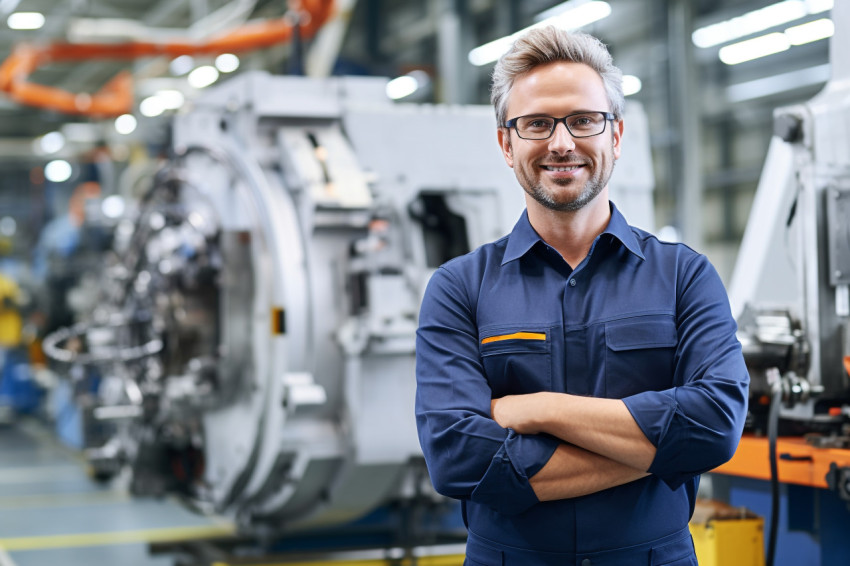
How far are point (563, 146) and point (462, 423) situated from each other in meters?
0.50

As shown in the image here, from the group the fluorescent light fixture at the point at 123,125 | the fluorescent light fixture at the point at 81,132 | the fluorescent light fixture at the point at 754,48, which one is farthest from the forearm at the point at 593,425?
the fluorescent light fixture at the point at 81,132

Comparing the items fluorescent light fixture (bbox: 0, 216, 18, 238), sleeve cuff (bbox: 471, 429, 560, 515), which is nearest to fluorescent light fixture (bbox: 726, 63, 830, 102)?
sleeve cuff (bbox: 471, 429, 560, 515)

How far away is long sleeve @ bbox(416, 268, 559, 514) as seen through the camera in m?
1.69

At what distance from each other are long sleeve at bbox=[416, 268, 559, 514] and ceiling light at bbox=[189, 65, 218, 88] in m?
13.9

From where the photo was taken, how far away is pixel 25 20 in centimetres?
1340

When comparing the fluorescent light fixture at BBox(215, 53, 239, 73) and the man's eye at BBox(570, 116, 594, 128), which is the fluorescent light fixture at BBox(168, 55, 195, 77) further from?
the man's eye at BBox(570, 116, 594, 128)

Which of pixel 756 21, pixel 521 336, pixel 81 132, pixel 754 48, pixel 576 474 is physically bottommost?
pixel 576 474

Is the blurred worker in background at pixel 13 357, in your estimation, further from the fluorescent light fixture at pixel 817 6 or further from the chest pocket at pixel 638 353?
the chest pocket at pixel 638 353

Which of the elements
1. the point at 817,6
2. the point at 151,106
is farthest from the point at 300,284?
the point at 151,106

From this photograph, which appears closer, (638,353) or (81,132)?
(638,353)

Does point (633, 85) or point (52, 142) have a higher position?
point (52, 142)

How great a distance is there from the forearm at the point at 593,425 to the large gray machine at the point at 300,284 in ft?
7.93

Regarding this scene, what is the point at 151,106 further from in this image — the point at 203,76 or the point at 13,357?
the point at 13,357

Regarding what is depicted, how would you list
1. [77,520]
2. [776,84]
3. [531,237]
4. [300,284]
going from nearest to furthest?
[531,237]
[300,284]
[77,520]
[776,84]
